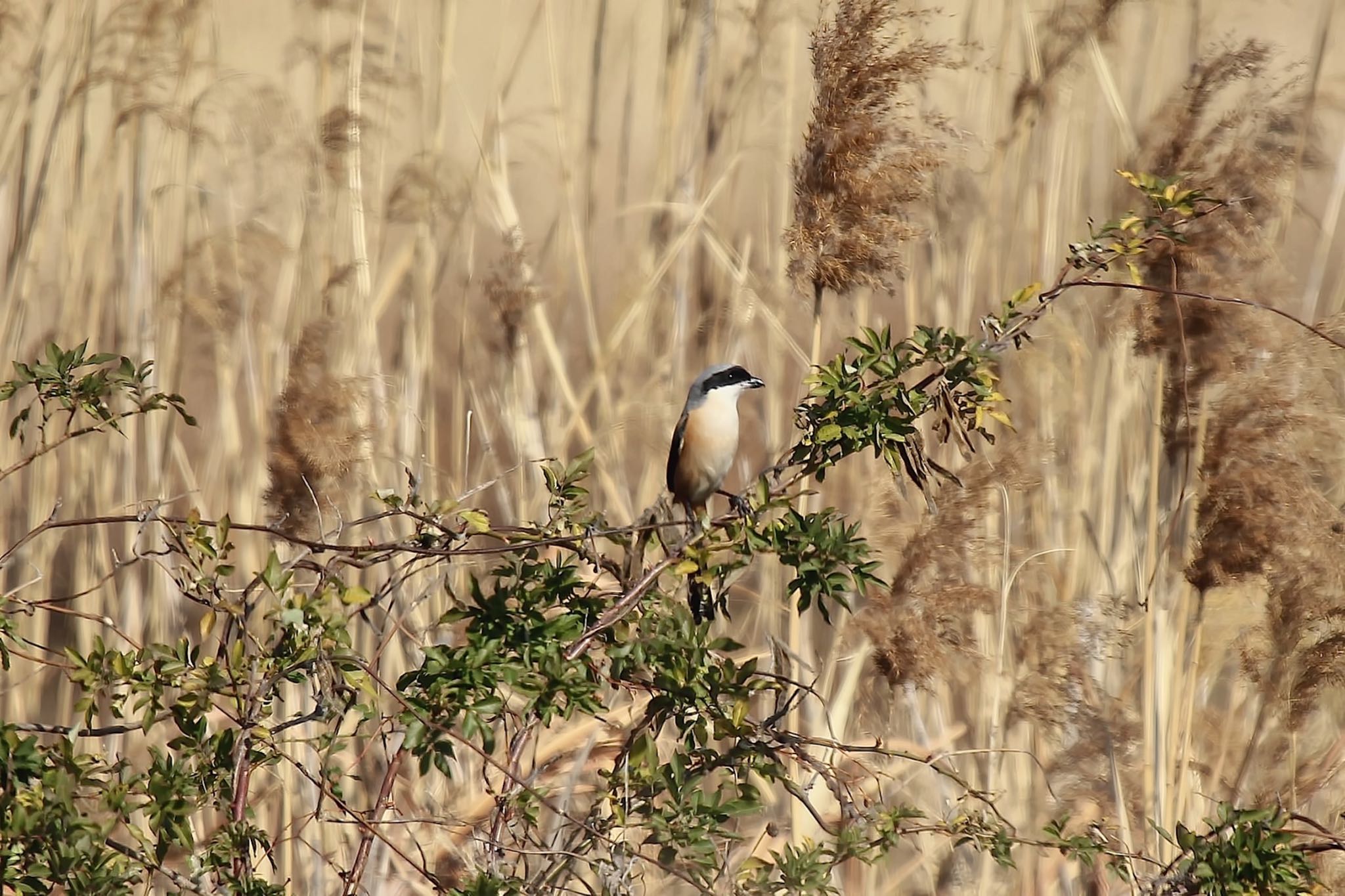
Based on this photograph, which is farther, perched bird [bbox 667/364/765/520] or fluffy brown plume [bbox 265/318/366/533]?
perched bird [bbox 667/364/765/520]

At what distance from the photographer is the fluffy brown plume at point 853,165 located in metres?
2.29

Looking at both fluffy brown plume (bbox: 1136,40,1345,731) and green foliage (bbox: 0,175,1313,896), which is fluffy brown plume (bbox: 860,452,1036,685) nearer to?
fluffy brown plume (bbox: 1136,40,1345,731)

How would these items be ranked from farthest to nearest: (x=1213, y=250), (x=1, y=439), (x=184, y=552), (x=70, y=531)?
(x=70, y=531)
(x=1, y=439)
(x=1213, y=250)
(x=184, y=552)

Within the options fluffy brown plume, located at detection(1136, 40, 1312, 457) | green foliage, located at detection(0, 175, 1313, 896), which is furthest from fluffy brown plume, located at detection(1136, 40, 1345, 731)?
green foliage, located at detection(0, 175, 1313, 896)

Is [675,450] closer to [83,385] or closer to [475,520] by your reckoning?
[475,520]

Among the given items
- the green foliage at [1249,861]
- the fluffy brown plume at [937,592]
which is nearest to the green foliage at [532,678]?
the green foliage at [1249,861]

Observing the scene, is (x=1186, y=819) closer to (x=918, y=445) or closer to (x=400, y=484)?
(x=918, y=445)

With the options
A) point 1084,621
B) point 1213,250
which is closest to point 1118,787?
point 1084,621

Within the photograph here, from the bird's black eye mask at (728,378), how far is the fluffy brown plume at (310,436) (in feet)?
2.55

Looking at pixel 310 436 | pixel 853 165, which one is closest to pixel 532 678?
pixel 853 165

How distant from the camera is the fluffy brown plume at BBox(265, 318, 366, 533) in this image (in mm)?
2744

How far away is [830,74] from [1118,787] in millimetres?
1572

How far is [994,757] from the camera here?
3031mm

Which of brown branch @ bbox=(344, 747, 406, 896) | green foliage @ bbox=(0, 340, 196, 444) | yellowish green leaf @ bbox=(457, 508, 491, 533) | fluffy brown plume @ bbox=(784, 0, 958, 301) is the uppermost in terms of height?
fluffy brown plume @ bbox=(784, 0, 958, 301)
